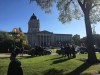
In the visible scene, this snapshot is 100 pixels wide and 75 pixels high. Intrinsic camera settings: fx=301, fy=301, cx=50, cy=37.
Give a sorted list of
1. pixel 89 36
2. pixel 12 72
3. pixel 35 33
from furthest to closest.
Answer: pixel 35 33
pixel 89 36
pixel 12 72

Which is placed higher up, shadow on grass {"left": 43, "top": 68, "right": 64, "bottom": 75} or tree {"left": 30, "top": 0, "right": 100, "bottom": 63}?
tree {"left": 30, "top": 0, "right": 100, "bottom": 63}

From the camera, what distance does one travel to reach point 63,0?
35094mm

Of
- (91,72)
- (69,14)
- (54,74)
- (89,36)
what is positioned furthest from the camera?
(69,14)

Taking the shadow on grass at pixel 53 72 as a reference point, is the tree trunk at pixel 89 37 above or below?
above

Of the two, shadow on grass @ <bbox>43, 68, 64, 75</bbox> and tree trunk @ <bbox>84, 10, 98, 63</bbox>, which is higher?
tree trunk @ <bbox>84, 10, 98, 63</bbox>

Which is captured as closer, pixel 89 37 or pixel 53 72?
pixel 53 72

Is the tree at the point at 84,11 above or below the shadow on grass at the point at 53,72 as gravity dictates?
above

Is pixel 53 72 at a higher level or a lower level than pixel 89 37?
lower

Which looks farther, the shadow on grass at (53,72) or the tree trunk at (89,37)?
the tree trunk at (89,37)

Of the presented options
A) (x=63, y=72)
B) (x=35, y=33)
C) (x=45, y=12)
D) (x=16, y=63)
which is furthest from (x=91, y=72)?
(x=35, y=33)

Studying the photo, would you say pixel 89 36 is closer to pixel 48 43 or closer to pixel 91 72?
pixel 91 72

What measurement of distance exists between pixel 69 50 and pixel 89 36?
468 centimetres

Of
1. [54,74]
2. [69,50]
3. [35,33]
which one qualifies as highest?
[35,33]

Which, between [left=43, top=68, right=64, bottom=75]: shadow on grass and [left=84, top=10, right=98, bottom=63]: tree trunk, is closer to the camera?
[left=43, top=68, right=64, bottom=75]: shadow on grass
